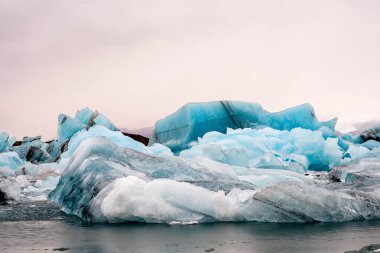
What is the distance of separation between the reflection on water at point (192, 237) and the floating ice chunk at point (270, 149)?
31.5 feet

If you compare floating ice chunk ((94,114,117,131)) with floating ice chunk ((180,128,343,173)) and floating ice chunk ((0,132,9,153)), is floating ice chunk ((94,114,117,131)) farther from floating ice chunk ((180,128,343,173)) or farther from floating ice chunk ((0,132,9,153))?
floating ice chunk ((180,128,343,173))

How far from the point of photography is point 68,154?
18875 mm

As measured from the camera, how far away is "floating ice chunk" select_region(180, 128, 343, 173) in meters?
15.9

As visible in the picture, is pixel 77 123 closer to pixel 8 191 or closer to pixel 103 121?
pixel 103 121

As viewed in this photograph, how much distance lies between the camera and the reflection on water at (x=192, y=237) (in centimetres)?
448

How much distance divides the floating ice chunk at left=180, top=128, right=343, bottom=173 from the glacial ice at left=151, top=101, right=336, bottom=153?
1361mm

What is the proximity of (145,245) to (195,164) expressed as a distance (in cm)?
583

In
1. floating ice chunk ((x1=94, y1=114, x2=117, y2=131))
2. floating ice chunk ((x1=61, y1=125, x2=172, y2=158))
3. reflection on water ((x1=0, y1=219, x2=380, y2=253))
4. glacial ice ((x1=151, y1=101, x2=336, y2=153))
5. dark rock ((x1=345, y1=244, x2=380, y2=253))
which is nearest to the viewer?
dark rock ((x1=345, y1=244, x2=380, y2=253))

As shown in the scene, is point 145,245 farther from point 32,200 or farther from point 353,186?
point 32,200

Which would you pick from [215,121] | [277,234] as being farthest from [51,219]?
[215,121]

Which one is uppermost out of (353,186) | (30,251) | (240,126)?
(240,126)

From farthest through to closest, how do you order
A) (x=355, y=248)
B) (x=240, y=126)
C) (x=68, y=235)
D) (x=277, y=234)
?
(x=240, y=126), (x=68, y=235), (x=277, y=234), (x=355, y=248)

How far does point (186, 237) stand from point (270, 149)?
1347 centimetres

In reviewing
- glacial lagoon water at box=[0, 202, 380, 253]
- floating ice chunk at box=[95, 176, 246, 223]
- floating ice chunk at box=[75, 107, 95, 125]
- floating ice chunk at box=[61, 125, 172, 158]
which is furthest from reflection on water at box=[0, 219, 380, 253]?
floating ice chunk at box=[75, 107, 95, 125]
